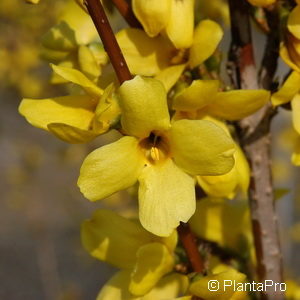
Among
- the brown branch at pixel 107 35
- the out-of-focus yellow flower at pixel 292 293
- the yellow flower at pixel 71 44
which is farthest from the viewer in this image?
the out-of-focus yellow flower at pixel 292 293

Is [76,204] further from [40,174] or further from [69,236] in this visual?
[40,174]

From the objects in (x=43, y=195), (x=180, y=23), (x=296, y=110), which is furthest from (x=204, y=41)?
(x=43, y=195)

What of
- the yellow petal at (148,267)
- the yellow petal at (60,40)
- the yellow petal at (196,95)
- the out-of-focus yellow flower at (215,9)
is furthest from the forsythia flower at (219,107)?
the out-of-focus yellow flower at (215,9)

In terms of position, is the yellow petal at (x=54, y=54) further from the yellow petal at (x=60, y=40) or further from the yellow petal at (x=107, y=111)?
the yellow petal at (x=107, y=111)

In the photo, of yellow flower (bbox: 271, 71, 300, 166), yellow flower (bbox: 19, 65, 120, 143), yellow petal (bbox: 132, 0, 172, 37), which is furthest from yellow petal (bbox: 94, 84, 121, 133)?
yellow flower (bbox: 271, 71, 300, 166)
